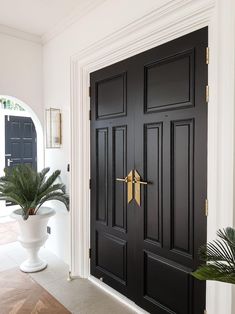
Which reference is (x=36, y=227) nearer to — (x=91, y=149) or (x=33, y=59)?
(x=91, y=149)

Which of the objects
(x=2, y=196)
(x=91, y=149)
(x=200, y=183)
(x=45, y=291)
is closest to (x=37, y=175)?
(x=2, y=196)

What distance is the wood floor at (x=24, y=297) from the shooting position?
2.26m

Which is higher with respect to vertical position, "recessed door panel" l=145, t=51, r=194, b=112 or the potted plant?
"recessed door panel" l=145, t=51, r=194, b=112

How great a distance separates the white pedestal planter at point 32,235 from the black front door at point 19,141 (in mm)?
2505

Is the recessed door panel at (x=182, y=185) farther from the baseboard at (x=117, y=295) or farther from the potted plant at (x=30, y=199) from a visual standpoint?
the potted plant at (x=30, y=199)

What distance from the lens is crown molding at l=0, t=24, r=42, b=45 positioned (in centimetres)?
319

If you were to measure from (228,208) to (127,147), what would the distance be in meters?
1.06

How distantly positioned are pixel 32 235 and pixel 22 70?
2092 millimetres

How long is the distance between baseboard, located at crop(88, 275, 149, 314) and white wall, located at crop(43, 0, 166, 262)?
22.4 inches

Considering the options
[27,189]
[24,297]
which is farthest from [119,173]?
[24,297]

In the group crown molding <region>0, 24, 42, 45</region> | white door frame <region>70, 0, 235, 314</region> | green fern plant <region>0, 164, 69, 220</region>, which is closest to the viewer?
white door frame <region>70, 0, 235, 314</region>

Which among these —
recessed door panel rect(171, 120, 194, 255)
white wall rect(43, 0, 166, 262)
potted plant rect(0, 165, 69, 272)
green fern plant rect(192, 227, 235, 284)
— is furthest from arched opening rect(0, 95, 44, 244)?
green fern plant rect(192, 227, 235, 284)

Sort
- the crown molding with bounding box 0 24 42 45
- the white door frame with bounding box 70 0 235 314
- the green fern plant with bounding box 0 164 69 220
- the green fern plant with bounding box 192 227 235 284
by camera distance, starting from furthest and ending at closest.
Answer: the crown molding with bounding box 0 24 42 45 → the green fern plant with bounding box 0 164 69 220 → the white door frame with bounding box 70 0 235 314 → the green fern plant with bounding box 192 227 235 284

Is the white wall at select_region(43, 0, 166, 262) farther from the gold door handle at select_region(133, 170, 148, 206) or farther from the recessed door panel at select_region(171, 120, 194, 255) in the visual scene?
the gold door handle at select_region(133, 170, 148, 206)
